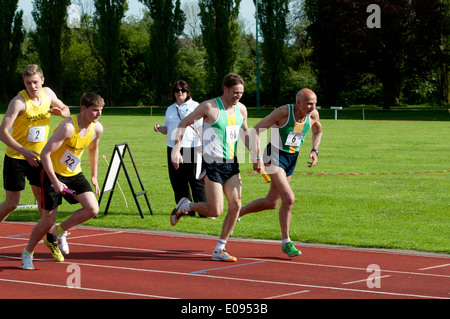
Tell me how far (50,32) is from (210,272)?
5775 centimetres

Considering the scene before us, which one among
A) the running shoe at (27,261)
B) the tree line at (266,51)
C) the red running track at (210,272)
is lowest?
the red running track at (210,272)

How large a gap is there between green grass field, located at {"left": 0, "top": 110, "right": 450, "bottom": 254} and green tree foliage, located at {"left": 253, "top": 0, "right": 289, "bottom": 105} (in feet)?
117

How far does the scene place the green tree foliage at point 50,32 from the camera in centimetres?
6228

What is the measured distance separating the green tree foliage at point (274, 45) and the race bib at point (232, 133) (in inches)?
2096

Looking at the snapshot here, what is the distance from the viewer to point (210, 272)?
7898mm

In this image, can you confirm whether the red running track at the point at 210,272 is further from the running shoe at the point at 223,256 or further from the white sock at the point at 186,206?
the white sock at the point at 186,206

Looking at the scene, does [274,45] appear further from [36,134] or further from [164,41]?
[36,134]

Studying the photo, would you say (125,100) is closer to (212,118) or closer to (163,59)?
(163,59)

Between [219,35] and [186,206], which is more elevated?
[219,35]

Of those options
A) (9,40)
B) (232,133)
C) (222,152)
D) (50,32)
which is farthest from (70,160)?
(9,40)

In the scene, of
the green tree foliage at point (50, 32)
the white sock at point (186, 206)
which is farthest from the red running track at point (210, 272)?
the green tree foliage at point (50, 32)
